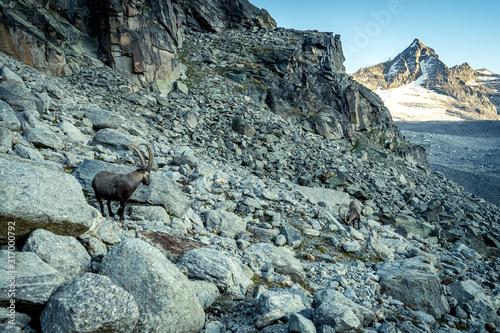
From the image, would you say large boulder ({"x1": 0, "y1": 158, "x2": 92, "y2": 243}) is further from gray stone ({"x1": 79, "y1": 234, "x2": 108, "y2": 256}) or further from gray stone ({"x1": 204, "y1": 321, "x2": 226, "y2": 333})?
gray stone ({"x1": 204, "y1": 321, "x2": 226, "y2": 333})

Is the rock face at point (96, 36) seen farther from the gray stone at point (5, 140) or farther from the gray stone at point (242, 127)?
the gray stone at point (5, 140)

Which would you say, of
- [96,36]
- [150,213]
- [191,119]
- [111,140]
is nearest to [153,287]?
[150,213]

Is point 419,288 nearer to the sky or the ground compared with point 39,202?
nearer to the ground

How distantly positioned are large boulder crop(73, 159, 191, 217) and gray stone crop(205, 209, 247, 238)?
0.86m

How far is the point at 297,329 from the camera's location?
3.71 metres

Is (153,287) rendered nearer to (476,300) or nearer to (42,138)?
(42,138)

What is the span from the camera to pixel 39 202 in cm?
389

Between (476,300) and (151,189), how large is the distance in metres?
9.83

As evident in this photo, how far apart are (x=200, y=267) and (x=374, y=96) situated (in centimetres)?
4282

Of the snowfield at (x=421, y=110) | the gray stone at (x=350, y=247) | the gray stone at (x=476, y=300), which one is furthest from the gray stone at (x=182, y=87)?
the snowfield at (x=421, y=110)

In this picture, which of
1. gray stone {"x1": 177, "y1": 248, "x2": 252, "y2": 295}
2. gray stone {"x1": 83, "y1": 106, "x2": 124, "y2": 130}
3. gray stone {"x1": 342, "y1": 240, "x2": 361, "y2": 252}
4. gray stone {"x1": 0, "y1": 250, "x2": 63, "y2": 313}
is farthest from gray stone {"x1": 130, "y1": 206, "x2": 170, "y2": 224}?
gray stone {"x1": 83, "y1": 106, "x2": 124, "y2": 130}

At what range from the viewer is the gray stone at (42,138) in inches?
350

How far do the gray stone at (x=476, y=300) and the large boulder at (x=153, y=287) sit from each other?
306 inches

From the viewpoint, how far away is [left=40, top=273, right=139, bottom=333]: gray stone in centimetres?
284
